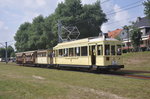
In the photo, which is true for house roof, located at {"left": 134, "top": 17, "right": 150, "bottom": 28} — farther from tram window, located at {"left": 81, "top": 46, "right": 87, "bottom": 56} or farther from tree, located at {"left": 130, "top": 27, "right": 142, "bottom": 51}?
tram window, located at {"left": 81, "top": 46, "right": 87, "bottom": 56}

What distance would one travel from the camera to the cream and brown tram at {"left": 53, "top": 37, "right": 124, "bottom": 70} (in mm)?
18734

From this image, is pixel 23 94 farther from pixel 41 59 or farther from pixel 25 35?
pixel 25 35

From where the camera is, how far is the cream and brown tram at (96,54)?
18.7m

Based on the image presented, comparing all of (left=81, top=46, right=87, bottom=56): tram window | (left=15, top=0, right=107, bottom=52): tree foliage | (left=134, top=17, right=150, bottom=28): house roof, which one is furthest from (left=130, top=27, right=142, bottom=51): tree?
(left=81, top=46, right=87, bottom=56): tram window

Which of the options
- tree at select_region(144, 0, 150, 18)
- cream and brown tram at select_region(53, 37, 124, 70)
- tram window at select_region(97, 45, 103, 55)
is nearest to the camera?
cream and brown tram at select_region(53, 37, 124, 70)

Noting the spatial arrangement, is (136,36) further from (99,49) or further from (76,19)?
(99,49)

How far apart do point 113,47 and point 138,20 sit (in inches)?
1799

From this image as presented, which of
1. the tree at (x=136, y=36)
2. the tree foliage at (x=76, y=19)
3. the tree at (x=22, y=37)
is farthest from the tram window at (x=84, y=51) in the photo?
the tree at (x=22, y=37)

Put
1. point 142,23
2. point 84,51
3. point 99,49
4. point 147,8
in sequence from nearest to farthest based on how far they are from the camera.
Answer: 1. point 99,49
2. point 84,51
3. point 147,8
4. point 142,23

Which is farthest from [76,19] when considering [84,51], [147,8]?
[84,51]

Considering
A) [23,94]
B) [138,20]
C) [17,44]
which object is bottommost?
[23,94]

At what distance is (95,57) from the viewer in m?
19.5

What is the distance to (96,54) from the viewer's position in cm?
1931

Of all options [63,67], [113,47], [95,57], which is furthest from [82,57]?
[63,67]
